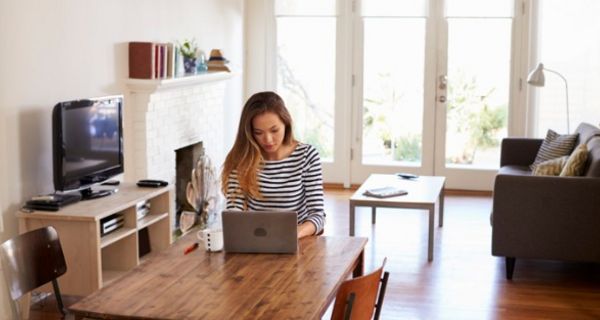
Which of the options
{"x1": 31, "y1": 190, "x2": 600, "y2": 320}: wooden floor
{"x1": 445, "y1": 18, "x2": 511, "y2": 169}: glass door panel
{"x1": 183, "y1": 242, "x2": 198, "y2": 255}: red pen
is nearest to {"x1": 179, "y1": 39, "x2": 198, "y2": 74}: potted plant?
{"x1": 31, "y1": 190, "x2": 600, "y2": 320}: wooden floor

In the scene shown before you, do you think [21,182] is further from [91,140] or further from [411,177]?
[411,177]

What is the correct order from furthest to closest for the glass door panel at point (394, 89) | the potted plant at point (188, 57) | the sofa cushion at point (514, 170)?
the glass door panel at point (394, 89) → the sofa cushion at point (514, 170) → the potted plant at point (188, 57)

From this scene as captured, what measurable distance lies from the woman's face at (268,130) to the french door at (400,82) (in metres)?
5.37

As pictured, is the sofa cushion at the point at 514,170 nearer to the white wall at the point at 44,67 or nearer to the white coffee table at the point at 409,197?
the white coffee table at the point at 409,197

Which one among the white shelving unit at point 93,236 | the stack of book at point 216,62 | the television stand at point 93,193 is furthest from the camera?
the stack of book at point 216,62

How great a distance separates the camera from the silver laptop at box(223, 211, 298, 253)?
10.1ft

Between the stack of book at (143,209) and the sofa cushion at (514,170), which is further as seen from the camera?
the sofa cushion at (514,170)

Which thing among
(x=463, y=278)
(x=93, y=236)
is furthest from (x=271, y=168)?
(x=463, y=278)

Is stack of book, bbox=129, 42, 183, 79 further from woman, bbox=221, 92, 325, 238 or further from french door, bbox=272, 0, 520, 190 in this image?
french door, bbox=272, 0, 520, 190

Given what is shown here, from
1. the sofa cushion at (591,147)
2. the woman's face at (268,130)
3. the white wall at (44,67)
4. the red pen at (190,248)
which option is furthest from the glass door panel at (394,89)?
the red pen at (190,248)

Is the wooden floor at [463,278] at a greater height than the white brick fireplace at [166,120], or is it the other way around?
the white brick fireplace at [166,120]

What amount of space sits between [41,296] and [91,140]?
974 mm

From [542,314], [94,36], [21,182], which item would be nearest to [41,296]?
[21,182]

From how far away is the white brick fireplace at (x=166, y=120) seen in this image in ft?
19.5
